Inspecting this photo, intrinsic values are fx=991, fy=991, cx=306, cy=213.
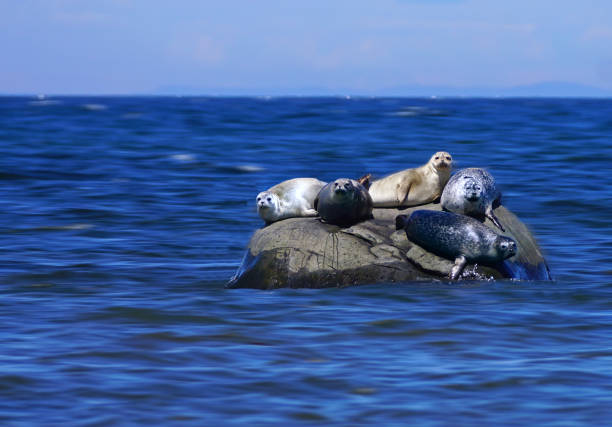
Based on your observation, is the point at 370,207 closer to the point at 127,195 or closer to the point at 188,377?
the point at 188,377

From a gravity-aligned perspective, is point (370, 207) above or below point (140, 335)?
above

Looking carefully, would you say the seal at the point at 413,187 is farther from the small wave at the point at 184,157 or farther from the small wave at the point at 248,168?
the small wave at the point at 184,157

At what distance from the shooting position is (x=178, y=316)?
7.58 m

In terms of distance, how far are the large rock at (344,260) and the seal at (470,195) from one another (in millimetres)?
155

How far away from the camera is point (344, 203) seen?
838cm

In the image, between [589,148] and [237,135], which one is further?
[237,135]

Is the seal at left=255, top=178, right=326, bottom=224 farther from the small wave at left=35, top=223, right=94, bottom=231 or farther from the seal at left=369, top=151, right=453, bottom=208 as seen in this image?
the small wave at left=35, top=223, right=94, bottom=231

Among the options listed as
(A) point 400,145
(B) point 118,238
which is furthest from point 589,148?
(B) point 118,238

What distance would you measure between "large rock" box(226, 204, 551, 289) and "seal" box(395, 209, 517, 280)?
0.32 feet

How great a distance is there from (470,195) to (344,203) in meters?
1.09

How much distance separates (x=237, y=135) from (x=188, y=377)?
84.3 feet

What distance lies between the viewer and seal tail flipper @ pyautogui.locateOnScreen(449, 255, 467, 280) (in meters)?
8.13

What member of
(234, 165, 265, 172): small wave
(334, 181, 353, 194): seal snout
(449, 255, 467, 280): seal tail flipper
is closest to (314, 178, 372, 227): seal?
(334, 181, 353, 194): seal snout

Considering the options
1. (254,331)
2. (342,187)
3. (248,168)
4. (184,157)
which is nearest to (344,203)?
(342,187)
